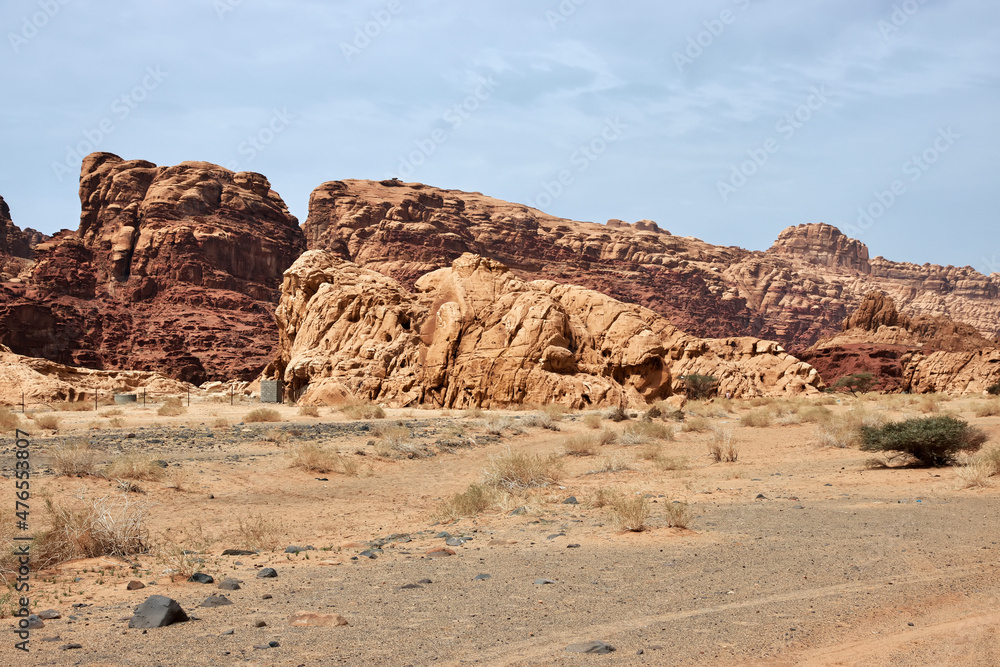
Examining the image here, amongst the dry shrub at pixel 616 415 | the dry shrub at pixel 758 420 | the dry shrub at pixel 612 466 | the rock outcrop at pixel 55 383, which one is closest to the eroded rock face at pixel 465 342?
the dry shrub at pixel 616 415

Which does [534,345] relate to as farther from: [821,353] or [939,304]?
[939,304]

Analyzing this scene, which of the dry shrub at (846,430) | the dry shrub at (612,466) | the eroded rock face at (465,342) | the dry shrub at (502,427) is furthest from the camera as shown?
the eroded rock face at (465,342)

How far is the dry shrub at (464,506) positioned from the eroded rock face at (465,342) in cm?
2093

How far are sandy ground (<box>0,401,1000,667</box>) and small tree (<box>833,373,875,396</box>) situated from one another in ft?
194

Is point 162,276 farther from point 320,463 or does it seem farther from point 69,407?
point 320,463

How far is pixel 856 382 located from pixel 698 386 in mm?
35060

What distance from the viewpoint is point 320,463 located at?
1498 centimetres

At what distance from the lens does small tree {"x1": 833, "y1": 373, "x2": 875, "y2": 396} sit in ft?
222

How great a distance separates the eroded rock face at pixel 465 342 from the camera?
3291cm

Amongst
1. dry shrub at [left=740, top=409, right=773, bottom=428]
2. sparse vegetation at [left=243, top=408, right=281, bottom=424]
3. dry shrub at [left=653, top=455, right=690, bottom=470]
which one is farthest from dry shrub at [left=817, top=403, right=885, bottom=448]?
sparse vegetation at [left=243, top=408, right=281, bottom=424]

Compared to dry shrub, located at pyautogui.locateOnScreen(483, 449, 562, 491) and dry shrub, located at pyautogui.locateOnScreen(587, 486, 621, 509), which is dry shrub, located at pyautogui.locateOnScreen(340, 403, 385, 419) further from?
dry shrub, located at pyautogui.locateOnScreen(587, 486, 621, 509)

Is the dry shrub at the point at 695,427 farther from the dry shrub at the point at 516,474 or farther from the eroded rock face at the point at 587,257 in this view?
the eroded rock face at the point at 587,257

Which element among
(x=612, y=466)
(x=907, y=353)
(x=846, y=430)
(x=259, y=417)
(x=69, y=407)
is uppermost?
(x=907, y=353)

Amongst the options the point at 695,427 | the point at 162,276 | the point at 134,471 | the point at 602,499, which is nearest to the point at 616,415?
the point at 695,427
